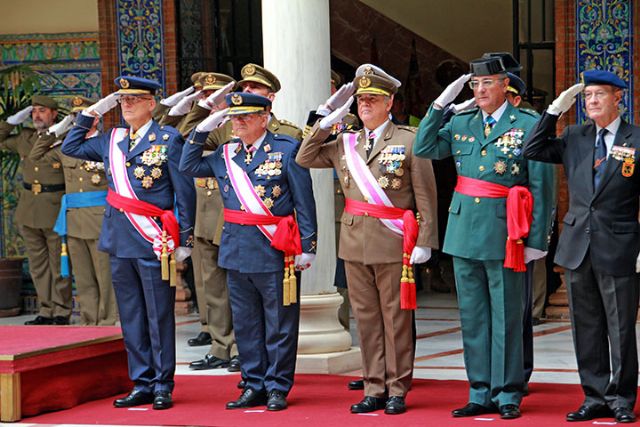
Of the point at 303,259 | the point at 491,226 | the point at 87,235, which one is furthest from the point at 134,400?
the point at 87,235

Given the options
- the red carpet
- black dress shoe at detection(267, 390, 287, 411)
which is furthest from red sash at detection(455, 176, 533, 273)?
black dress shoe at detection(267, 390, 287, 411)

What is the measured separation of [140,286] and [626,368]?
259 cm

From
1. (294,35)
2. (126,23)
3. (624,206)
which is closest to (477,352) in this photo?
(624,206)

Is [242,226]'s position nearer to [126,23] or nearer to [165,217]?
[165,217]

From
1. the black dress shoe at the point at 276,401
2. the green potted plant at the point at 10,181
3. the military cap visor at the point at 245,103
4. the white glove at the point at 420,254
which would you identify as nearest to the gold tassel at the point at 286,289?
the black dress shoe at the point at 276,401

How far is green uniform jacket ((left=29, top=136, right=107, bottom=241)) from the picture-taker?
35.9 feet

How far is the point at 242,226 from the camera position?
25.0 feet

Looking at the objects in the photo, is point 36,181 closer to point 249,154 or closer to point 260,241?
point 249,154

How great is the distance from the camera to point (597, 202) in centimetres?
695

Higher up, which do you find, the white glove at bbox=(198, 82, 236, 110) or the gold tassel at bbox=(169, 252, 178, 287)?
the white glove at bbox=(198, 82, 236, 110)

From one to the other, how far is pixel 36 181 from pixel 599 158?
6179mm

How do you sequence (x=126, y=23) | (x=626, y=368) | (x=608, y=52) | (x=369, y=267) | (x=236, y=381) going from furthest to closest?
(x=126, y=23), (x=608, y=52), (x=236, y=381), (x=369, y=267), (x=626, y=368)

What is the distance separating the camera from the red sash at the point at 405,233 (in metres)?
7.27

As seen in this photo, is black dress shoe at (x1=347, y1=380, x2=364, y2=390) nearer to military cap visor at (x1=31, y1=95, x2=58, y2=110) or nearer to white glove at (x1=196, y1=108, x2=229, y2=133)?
white glove at (x1=196, y1=108, x2=229, y2=133)
